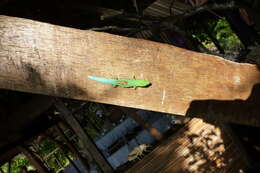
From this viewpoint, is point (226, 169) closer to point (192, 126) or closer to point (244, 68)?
point (192, 126)

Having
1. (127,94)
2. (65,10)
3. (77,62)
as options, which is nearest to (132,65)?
(127,94)

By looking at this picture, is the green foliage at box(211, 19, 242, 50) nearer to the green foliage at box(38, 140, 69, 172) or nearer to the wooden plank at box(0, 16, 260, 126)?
the wooden plank at box(0, 16, 260, 126)

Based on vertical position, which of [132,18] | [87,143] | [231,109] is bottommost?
[87,143]

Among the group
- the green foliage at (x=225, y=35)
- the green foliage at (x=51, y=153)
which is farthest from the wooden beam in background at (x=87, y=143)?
the green foliage at (x=225, y=35)

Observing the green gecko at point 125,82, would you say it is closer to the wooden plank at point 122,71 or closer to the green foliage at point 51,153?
the wooden plank at point 122,71

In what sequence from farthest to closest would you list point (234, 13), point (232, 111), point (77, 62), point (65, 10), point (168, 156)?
1. point (234, 13)
2. point (65, 10)
3. point (168, 156)
4. point (232, 111)
5. point (77, 62)

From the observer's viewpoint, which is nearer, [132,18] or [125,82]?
[125,82]

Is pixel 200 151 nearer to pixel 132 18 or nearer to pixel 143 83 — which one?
pixel 132 18

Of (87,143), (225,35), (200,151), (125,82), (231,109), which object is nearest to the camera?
(125,82)

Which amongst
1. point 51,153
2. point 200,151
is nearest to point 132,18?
point 200,151
